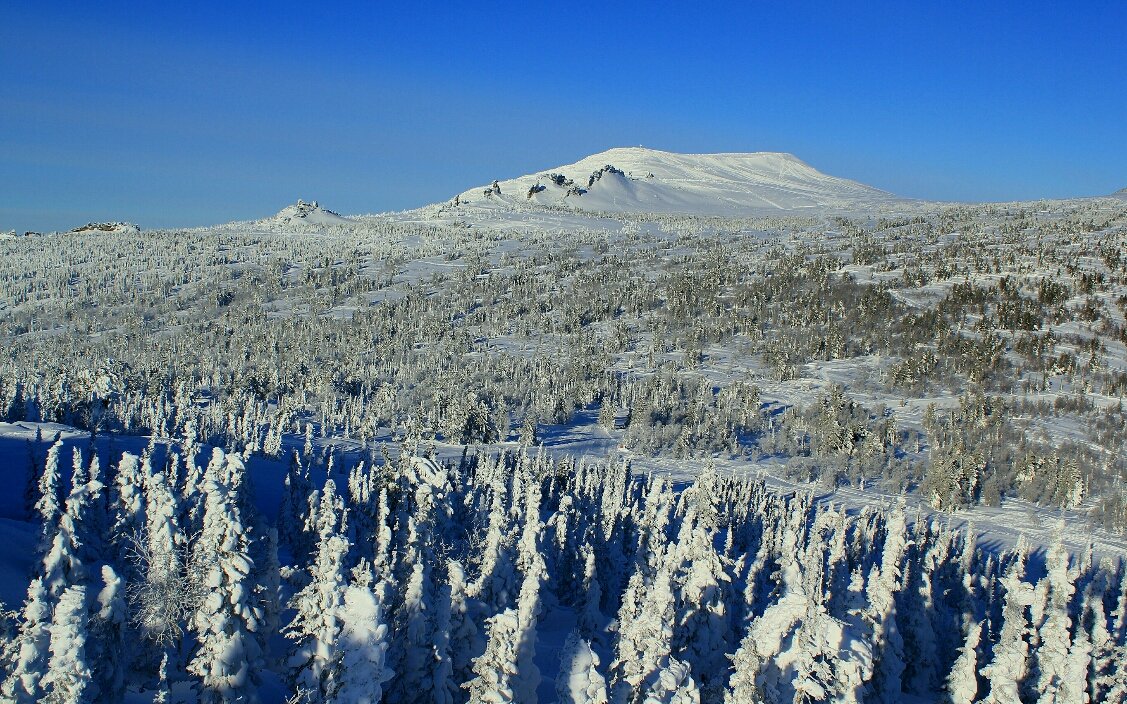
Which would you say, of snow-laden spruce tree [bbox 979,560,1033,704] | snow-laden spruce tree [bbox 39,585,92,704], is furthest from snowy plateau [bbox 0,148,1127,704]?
snow-laden spruce tree [bbox 979,560,1033,704]

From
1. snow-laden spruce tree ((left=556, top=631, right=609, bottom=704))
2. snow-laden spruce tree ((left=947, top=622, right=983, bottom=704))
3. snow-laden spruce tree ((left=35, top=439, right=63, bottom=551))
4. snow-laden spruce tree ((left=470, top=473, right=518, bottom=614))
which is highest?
snow-laden spruce tree ((left=35, top=439, right=63, bottom=551))

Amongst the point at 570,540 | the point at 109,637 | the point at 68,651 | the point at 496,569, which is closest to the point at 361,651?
the point at 68,651

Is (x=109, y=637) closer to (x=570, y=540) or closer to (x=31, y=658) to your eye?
(x=31, y=658)

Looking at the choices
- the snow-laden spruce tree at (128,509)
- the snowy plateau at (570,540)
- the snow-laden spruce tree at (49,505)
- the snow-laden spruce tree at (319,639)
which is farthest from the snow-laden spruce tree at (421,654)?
the snow-laden spruce tree at (128,509)

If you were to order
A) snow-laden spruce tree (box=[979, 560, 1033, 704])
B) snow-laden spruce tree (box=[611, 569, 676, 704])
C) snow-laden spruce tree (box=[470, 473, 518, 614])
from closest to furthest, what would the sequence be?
snow-laden spruce tree (box=[611, 569, 676, 704]) → snow-laden spruce tree (box=[979, 560, 1033, 704]) → snow-laden spruce tree (box=[470, 473, 518, 614])

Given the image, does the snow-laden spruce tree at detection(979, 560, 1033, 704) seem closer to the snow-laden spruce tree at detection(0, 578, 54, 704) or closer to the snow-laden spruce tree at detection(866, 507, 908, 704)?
the snow-laden spruce tree at detection(866, 507, 908, 704)

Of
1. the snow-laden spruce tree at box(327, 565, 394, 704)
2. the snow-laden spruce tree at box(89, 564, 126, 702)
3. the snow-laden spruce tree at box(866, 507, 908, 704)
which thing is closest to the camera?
the snow-laden spruce tree at box(327, 565, 394, 704)

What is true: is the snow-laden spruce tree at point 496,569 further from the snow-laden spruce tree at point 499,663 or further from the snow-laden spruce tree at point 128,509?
the snow-laden spruce tree at point 128,509
